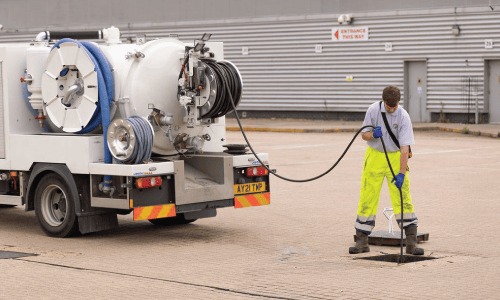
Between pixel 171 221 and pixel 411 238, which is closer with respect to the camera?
pixel 411 238

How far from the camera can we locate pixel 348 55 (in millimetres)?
37156

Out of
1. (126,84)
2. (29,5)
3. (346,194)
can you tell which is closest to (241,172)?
(126,84)

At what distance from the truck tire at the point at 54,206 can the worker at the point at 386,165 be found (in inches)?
141

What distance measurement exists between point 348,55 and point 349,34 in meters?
0.86

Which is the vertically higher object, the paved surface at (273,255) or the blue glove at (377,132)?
the blue glove at (377,132)

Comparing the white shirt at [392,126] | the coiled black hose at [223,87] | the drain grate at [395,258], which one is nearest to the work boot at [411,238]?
the drain grate at [395,258]

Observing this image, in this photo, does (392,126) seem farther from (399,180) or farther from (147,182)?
(147,182)

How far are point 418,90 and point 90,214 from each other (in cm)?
2543

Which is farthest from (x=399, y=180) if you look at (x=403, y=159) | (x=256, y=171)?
(x=256, y=171)

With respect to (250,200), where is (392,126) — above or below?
above

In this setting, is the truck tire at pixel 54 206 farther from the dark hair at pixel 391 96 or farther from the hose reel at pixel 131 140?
the dark hair at pixel 391 96

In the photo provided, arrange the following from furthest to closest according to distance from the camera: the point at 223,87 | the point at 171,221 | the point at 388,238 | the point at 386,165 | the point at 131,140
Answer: the point at 171,221 → the point at 223,87 → the point at 131,140 → the point at 388,238 → the point at 386,165

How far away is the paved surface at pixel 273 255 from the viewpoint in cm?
862

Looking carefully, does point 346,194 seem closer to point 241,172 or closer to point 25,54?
point 241,172
